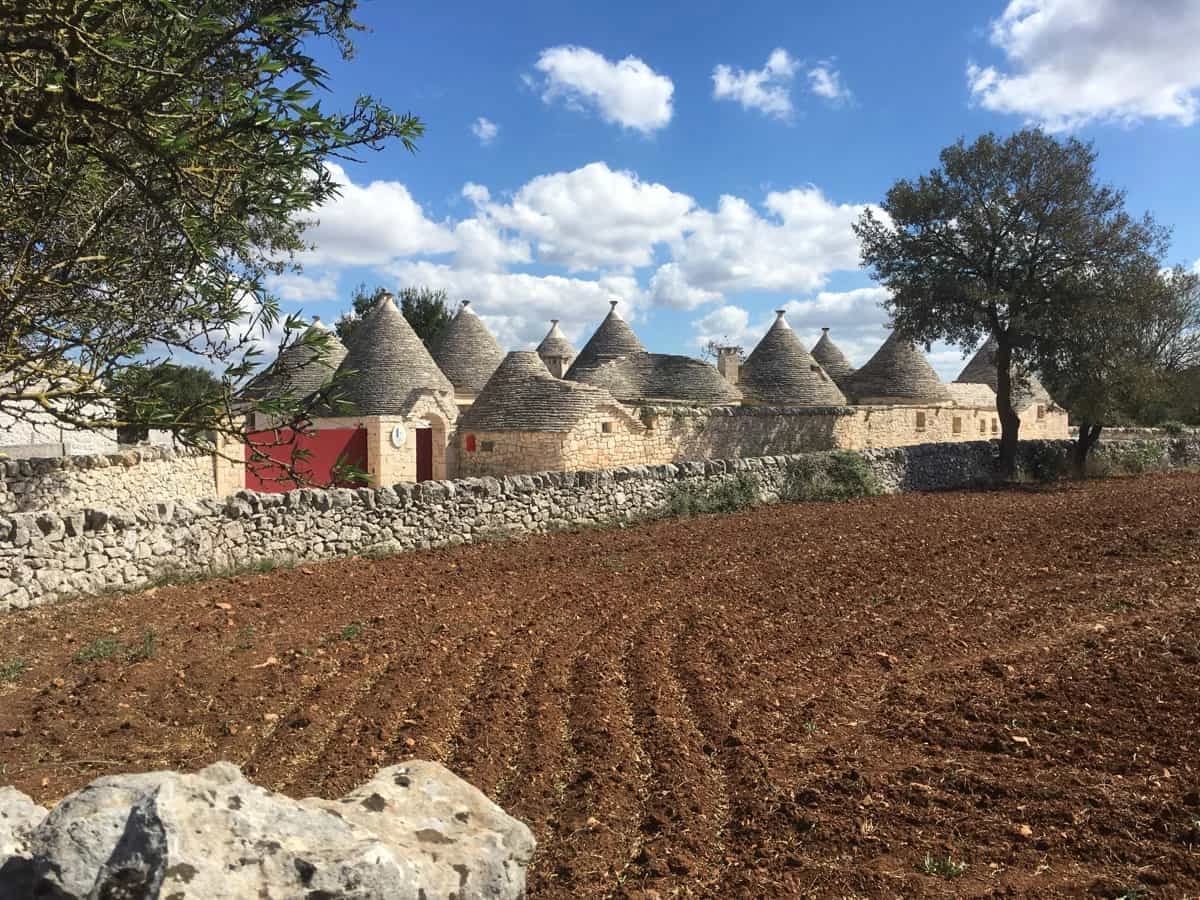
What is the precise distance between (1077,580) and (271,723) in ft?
25.4

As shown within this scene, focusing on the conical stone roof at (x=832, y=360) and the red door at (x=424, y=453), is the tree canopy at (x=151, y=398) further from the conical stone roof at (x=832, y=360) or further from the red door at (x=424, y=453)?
the conical stone roof at (x=832, y=360)

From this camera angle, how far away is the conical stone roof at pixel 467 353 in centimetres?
2548

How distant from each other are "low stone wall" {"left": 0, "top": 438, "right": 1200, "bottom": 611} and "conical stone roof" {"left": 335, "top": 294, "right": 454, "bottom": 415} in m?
7.58

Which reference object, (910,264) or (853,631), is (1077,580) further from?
(910,264)

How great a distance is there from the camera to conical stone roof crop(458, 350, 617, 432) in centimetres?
1755

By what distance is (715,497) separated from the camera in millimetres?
15352

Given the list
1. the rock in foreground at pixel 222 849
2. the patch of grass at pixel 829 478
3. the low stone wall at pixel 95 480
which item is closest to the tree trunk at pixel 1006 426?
the patch of grass at pixel 829 478

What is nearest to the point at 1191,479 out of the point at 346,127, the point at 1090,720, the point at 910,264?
the point at 910,264

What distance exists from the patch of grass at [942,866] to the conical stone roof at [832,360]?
28.9m

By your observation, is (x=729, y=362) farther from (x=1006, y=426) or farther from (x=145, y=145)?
(x=145, y=145)

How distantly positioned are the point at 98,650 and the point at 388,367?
15.1 metres

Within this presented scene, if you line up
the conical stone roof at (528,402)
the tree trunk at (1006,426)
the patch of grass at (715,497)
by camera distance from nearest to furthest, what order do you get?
the patch of grass at (715,497)
the conical stone roof at (528,402)
the tree trunk at (1006,426)

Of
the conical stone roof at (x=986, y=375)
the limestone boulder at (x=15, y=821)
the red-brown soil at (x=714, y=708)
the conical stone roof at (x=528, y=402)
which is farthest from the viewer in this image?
the conical stone roof at (x=986, y=375)

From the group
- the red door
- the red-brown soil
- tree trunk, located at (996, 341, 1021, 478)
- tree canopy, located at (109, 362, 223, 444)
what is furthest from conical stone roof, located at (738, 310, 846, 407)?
tree canopy, located at (109, 362, 223, 444)
